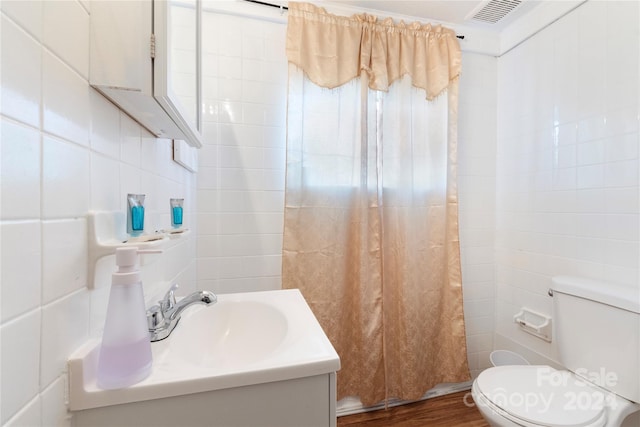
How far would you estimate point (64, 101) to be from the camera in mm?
399

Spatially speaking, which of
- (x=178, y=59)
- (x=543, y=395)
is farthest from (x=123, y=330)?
(x=543, y=395)

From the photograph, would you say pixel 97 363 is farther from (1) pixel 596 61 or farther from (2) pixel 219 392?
(1) pixel 596 61

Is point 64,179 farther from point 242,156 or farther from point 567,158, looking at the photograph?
point 567,158

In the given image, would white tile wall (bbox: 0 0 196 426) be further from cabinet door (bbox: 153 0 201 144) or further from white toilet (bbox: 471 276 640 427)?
white toilet (bbox: 471 276 640 427)

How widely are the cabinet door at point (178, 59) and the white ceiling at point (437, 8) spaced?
0.98m

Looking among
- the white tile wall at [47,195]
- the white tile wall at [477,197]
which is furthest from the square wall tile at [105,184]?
the white tile wall at [477,197]

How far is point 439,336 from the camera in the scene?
165 centimetres

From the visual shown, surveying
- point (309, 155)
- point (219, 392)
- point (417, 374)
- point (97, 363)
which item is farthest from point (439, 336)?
point (97, 363)

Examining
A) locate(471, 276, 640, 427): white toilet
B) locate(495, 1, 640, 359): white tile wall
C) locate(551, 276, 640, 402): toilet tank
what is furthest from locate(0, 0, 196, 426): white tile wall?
locate(495, 1, 640, 359): white tile wall

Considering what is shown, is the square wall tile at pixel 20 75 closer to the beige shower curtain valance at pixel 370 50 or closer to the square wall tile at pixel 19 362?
the square wall tile at pixel 19 362

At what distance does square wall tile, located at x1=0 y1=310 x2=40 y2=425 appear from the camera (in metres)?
0.30

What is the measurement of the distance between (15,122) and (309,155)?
120 centimetres

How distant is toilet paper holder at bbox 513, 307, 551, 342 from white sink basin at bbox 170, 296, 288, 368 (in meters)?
1.49

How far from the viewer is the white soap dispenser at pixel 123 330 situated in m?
0.43
